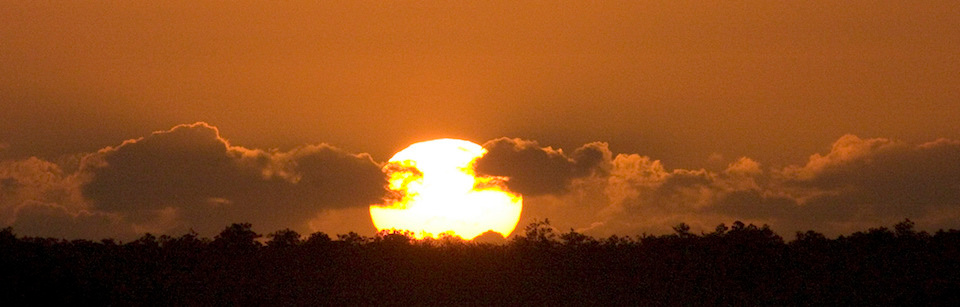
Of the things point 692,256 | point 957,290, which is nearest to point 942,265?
point 957,290

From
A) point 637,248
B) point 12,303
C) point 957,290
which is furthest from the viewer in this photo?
point 637,248

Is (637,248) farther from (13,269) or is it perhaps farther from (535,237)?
(13,269)

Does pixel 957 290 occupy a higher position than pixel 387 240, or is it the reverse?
pixel 387 240

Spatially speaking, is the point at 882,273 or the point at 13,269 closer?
the point at 13,269

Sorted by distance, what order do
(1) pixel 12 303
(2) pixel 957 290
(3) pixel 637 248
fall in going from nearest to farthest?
(1) pixel 12 303 → (2) pixel 957 290 → (3) pixel 637 248

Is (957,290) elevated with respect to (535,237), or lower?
lower

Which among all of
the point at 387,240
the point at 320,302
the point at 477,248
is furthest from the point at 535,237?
the point at 320,302

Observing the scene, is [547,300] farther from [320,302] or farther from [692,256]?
[320,302]
